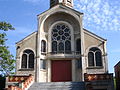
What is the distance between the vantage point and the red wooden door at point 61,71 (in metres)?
28.7

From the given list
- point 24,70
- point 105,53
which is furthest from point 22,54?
point 105,53

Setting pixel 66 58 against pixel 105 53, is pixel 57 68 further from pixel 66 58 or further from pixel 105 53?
pixel 105 53

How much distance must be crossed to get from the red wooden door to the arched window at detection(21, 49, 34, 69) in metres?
2.61

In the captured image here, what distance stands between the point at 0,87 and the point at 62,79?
23.6 ft

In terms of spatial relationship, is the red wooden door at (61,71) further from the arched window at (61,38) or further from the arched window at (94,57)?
the arched window at (94,57)

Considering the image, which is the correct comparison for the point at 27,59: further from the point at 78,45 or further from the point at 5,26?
the point at 5,26

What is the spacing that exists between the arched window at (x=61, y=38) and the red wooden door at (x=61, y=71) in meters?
1.47

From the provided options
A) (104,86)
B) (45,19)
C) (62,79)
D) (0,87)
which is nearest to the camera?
(104,86)

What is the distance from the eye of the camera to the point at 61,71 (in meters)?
29.1

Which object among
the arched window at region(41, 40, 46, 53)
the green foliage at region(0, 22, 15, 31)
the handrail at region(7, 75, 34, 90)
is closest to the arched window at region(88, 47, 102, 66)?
the arched window at region(41, 40, 46, 53)

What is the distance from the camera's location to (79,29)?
30031mm

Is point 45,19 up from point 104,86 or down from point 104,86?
up

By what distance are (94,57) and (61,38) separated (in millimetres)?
4938

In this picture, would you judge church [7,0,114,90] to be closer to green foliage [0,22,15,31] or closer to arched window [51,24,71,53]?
arched window [51,24,71,53]
